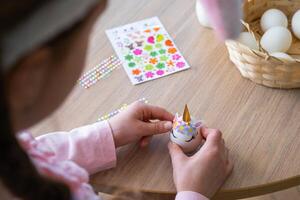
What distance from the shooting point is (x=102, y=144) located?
0.82 metres

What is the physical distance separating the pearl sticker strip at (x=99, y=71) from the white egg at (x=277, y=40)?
0.30 metres

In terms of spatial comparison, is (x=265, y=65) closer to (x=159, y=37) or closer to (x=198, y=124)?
(x=198, y=124)

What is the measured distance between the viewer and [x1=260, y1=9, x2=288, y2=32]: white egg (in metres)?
0.98

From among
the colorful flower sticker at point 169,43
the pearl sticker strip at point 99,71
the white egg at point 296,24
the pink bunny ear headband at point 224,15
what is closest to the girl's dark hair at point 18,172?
the pink bunny ear headband at point 224,15

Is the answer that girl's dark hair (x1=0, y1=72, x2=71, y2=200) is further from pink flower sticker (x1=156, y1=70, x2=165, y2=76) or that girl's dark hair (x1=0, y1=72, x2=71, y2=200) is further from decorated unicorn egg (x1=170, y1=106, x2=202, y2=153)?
pink flower sticker (x1=156, y1=70, x2=165, y2=76)

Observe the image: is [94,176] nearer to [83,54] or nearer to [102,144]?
[102,144]

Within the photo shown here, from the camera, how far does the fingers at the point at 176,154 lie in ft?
2.58

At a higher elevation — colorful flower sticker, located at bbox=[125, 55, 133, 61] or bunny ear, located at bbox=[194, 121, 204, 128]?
colorful flower sticker, located at bbox=[125, 55, 133, 61]

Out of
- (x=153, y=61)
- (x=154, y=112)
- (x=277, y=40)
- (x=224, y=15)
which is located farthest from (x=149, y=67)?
(x=224, y=15)

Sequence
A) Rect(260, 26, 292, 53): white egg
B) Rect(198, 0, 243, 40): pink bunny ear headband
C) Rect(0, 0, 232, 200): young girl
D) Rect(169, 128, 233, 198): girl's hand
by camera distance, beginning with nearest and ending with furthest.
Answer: Rect(0, 0, 232, 200): young girl, Rect(198, 0, 243, 40): pink bunny ear headband, Rect(169, 128, 233, 198): girl's hand, Rect(260, 26, 292, 53): white egg

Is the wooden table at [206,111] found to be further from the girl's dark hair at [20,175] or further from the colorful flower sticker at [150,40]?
the girl's dark hair at [20,175]

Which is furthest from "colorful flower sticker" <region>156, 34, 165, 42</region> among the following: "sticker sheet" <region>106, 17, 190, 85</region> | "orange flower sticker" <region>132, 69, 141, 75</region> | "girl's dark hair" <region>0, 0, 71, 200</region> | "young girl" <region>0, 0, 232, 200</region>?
"girl's dark hair" <region>0, 0, 71, 200</region>

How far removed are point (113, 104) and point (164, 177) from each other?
0.63 feet

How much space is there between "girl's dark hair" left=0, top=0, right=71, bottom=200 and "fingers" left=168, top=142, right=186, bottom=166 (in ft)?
0.89
